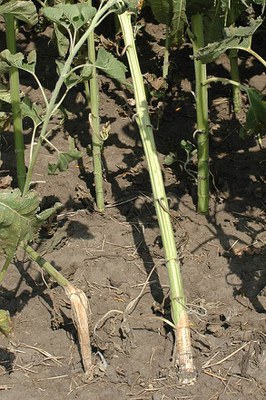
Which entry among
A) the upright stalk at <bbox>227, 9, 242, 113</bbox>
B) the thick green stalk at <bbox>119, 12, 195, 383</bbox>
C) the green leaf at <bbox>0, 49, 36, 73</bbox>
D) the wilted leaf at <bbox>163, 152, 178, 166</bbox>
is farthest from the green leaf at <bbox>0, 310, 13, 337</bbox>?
the upright stalk at <bbox>227, 9, 242, 113</bbox>

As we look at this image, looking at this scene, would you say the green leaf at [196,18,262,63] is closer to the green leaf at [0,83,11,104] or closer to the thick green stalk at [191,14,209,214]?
the thick green stalk at [191,14,209,214]

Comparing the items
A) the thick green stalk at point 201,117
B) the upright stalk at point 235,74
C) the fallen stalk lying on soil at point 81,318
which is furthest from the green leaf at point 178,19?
the fallen stalk lying on soil at point 81,318

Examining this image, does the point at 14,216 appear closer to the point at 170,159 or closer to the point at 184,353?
the point at 184,353

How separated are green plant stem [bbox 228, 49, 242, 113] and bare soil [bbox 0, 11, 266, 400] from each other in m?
0.08

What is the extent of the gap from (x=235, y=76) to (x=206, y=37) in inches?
26.9

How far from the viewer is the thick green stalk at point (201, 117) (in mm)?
3250

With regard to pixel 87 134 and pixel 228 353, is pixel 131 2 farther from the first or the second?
pixel 228 353

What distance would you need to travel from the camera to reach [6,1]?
10.1 ft

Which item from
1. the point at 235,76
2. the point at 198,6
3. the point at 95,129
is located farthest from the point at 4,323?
the point at 235,76

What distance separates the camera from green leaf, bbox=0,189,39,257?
255cm

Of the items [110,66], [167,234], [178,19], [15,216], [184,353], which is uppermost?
[178,19]

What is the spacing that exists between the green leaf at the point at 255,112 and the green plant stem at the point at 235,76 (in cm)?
86

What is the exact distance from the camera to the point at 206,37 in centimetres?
325

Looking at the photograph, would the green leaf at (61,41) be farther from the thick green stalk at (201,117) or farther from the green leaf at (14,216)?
the green leaf at (14,216)
